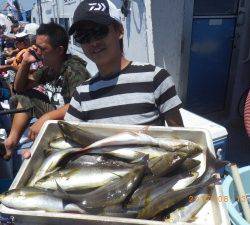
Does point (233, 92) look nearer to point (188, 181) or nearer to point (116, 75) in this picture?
point (116, 75)

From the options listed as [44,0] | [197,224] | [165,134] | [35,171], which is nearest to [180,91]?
[165,134]

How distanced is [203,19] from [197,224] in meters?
4.13

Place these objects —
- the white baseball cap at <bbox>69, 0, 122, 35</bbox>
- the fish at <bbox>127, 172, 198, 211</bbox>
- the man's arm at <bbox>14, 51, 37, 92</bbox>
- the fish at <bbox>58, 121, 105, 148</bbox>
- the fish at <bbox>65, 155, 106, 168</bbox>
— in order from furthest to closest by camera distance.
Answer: the man's arm at <bbox>14, 51, 37, 92</bbox> < the white baseball cap at <bbox>69, 0, 122, 35</bbox> < the fish at <bbox>58, 121, 105, 148</bbox> < the fish at <bbox>65, 155, 106, 168</bbox> < the fish at <bbox>127, 172, 198, 211</bbox>

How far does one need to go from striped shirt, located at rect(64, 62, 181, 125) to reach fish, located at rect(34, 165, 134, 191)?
668mm

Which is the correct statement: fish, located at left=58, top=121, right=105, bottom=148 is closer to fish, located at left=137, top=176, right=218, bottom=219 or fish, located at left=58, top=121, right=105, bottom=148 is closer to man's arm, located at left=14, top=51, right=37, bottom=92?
fish, located at left=137, top=176, right=218, bottom=219

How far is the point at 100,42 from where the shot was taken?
2295mm

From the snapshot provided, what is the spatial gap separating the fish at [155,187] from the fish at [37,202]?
9.3 inches

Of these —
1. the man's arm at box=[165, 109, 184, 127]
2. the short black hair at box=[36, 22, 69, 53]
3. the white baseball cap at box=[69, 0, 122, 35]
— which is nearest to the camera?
the white baseball cap at box=[69, 0, 122, 35]

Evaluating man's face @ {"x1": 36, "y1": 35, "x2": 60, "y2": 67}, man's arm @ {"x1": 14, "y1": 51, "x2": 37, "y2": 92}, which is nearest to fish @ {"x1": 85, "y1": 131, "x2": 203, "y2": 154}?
man's face @ {"x1": 36, "y1": 35, "x2": 60, "y2": 67}

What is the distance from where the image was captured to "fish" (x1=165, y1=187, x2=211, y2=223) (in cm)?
149

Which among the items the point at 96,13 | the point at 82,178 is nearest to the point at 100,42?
the point at 96,13

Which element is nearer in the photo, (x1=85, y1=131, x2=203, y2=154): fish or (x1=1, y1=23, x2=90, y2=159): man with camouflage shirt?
(x1=85, y1=131, x2=203, y2=154): fish

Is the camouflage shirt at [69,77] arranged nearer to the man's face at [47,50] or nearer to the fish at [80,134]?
the man's face at [47,50]

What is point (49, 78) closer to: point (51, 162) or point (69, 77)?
point (69, 77)
